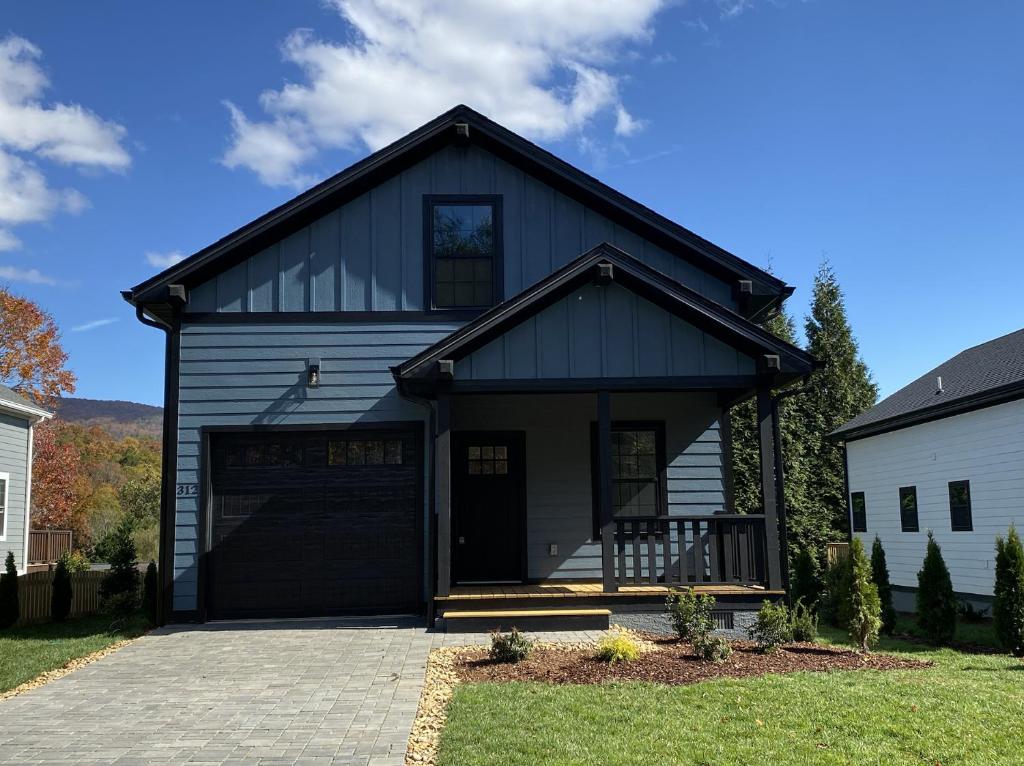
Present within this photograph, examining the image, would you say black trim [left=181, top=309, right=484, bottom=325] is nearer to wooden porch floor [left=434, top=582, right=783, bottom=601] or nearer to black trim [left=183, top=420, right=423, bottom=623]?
black trim [left=183, top=420, right=423, bottom=623]

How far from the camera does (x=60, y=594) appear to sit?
43.0ft

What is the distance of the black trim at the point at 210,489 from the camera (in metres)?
11.3

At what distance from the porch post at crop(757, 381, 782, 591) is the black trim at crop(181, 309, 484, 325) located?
413 centimetres

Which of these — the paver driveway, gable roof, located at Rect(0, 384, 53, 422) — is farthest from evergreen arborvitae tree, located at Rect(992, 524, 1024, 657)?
gable roof, located at Rect(0, 384, 53, 422)

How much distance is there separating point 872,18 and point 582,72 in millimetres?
4321

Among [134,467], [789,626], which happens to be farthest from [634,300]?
[134,467]

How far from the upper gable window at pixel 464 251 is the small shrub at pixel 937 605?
23.1ft

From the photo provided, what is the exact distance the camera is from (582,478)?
12203 mm

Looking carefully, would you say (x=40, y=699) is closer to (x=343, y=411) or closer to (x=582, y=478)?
(x=343, y=411)

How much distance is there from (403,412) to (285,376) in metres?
1.73

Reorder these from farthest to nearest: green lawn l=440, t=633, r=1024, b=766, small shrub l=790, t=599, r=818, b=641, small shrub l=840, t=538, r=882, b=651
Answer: small shrub l=790, t=599, r=818, b=641 → small shrub l=840, t=538, r=882, b=651 → green lawn l=440, t=633, r=1024, b=766

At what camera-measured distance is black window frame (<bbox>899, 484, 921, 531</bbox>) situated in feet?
57.6

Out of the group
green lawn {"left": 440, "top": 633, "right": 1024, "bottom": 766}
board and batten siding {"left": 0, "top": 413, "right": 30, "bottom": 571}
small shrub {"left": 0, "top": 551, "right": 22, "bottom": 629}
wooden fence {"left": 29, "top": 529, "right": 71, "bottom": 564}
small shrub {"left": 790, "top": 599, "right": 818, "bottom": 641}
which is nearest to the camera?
green lawn {"left": 440, "top": 633, "right": 1024, "bottom": 766}

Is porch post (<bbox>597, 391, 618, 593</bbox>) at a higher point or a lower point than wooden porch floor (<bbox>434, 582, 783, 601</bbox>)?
higher
